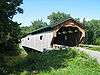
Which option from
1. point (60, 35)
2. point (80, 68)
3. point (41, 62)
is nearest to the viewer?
point (80, 68)

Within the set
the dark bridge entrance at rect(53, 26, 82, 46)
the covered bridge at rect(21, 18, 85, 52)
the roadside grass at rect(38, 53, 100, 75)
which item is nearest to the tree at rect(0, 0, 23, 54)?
the roadside grass at rect(38, 53, 100, 75)

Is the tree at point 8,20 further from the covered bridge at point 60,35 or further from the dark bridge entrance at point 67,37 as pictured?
the dark bridge entrance at point 67,37

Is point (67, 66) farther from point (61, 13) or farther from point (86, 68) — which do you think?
point (61, 13)

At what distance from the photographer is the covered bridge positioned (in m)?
36.0

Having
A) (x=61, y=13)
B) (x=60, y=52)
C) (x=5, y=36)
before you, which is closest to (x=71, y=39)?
(x=60, y=52)

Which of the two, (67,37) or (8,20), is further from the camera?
(67,37)

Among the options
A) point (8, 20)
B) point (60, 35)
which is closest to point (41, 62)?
point (8, 20)

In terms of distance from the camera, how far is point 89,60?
22.1 meters

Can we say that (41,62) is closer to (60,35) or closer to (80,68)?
Answer: (80,68)

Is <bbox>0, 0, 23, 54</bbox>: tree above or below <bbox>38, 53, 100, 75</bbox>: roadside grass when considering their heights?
above

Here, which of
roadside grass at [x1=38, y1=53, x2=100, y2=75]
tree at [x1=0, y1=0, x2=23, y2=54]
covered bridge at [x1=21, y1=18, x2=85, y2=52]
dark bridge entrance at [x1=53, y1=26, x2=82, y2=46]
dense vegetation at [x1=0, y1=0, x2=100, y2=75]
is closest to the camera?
roadside grass at [x1=38, y1=53, x2=100, y2=75]

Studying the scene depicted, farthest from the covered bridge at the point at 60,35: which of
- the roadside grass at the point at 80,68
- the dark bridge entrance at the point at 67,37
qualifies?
the roadside grass at the point at 80,68

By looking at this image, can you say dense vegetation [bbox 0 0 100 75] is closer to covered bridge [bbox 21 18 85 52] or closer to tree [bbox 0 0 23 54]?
tree [bbox 0 0 23 54]

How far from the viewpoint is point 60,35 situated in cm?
4503
